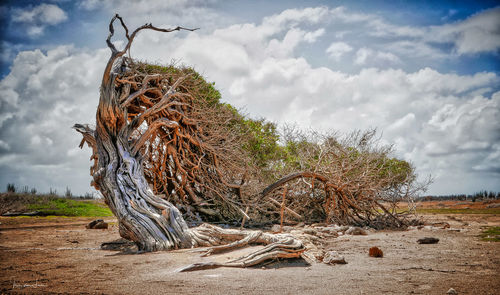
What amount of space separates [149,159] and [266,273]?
7204 millimetres

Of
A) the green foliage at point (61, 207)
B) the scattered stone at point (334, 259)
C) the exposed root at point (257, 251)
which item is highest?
the green foliage at point (61, 207)

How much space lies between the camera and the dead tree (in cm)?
661

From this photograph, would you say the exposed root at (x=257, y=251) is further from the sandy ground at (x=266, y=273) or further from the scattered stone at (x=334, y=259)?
the scattered stone at (x=334, y=259)

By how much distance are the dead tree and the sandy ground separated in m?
0.53

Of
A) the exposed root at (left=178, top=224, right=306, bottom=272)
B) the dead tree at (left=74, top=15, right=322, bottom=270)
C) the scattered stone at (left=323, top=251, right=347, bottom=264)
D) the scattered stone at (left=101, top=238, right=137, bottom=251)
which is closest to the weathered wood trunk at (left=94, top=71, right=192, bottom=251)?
the dead tree at (left=74, top=15, right=322, bottom=270)

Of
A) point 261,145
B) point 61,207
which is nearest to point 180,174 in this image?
point 261,145

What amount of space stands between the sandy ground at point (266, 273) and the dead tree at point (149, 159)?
0.53m

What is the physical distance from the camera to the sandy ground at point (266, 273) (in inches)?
148

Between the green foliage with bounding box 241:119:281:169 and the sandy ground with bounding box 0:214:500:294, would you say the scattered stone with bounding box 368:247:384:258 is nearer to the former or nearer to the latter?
the sandy ground with bounding box 0:214:500:294

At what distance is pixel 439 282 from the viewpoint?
3969 mm

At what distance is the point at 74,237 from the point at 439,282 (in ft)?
30.1

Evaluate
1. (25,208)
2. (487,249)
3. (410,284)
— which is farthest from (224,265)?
(25,208)

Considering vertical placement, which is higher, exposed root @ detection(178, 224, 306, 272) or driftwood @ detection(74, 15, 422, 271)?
driftwood @ detection(74, 15, 422, 271)

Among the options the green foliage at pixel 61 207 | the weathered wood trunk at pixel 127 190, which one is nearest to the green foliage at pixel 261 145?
the weathered wood trunk at pixel 127 190
